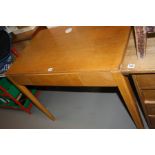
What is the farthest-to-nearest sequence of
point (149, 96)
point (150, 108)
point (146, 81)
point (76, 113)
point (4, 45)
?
point (76, 113), point (4, 45), point (150, 108), point (149, 96), point (146, 81)

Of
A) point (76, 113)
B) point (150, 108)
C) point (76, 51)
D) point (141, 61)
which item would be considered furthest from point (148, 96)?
point (76, 113)

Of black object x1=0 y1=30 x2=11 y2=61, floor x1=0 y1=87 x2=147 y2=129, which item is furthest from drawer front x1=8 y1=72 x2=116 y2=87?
floor x1=0 y1=87 x2=147 y2=129

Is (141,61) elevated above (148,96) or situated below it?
above

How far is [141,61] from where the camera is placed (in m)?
1.12

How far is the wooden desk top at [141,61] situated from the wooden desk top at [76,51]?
0.13 feet

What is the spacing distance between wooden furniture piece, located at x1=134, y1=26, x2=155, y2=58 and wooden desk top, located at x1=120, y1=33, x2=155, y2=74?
4cm

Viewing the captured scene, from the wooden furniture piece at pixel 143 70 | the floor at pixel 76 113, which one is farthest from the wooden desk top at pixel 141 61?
the floor at pixel 76 113

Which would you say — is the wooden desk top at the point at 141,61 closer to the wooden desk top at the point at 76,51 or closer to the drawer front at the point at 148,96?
the wooden desk top at the point at 76,51

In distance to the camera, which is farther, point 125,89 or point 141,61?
point 125,89

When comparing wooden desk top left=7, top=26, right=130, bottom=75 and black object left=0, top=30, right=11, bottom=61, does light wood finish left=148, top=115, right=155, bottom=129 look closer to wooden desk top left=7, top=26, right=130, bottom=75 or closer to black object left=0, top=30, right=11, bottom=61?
wooden desk top left=7, top=26, right=130, bottom=75

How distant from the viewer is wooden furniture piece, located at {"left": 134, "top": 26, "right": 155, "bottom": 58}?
99 cm

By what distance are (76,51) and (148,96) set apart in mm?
557

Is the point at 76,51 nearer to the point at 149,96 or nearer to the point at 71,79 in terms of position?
the point at 71,79
